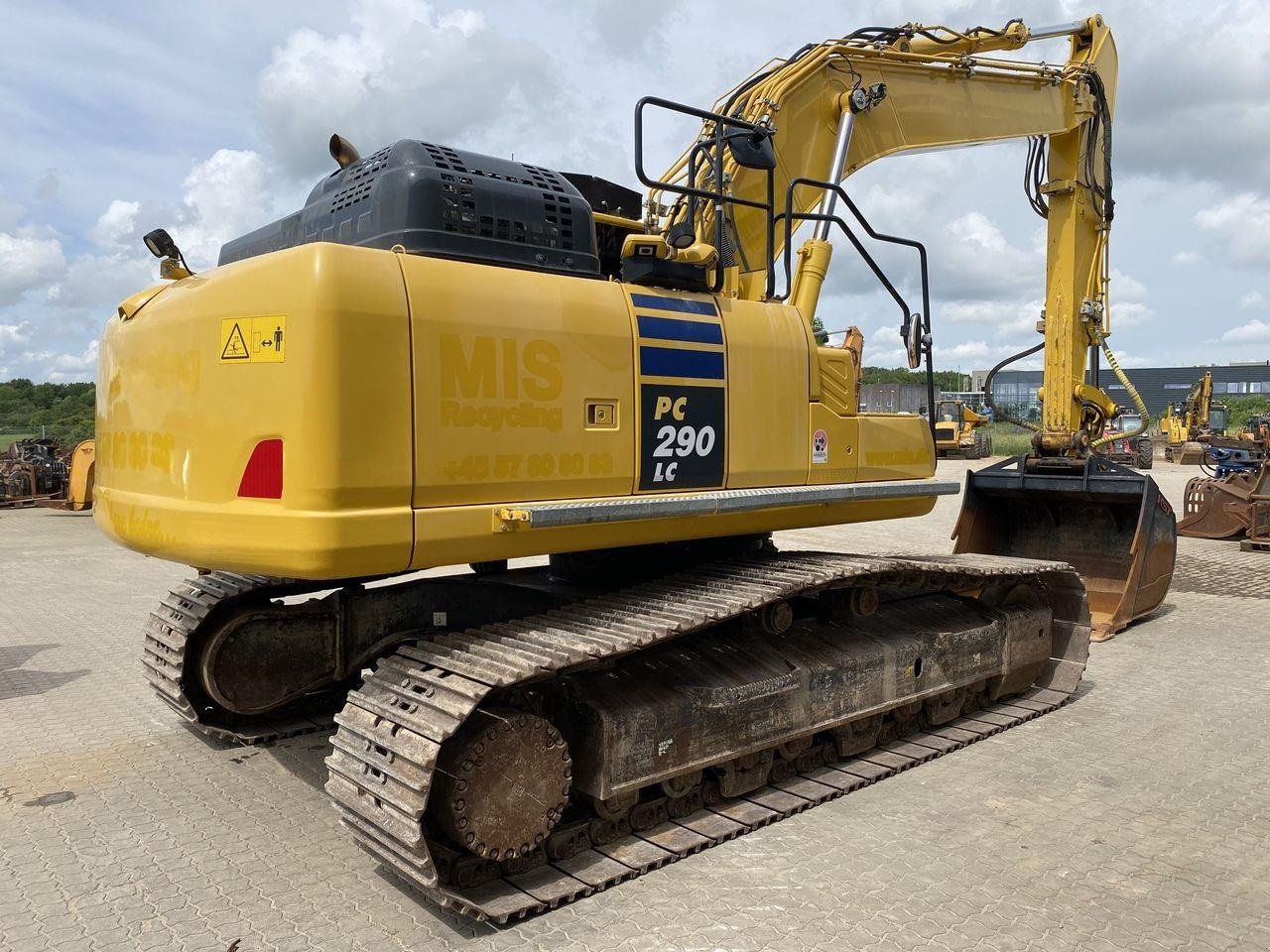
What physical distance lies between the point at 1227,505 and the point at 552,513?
43.5 ft

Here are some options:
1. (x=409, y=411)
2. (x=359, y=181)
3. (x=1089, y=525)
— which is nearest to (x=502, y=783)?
(x=409, y=411)

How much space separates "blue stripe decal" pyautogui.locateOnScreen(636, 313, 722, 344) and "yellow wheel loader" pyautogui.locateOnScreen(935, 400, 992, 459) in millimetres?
32076

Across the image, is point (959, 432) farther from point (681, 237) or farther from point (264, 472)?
point (264, 472)

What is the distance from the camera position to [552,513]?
147 inches

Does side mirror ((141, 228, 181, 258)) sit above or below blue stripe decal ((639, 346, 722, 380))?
above

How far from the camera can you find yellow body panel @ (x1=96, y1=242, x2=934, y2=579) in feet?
10.9

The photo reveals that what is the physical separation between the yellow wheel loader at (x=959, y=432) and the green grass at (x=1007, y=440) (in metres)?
1.37

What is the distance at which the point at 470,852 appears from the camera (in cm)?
365

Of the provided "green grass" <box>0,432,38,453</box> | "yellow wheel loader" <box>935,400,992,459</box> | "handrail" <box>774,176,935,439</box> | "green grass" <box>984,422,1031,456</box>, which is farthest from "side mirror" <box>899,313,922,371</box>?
"green grass" <box>984,422,1031,456</box>

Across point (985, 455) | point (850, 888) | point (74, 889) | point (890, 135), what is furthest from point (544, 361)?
point (985, 455)

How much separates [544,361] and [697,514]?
0.98 metres

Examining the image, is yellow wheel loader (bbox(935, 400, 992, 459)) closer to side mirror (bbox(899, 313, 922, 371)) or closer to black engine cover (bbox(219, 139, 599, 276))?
side mirror (bbox(899, 313, 922, 371))

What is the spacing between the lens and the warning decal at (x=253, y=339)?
337 centimetres

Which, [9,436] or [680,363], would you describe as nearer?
[680,363]
